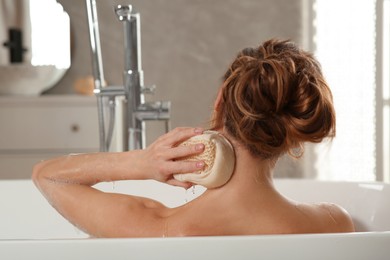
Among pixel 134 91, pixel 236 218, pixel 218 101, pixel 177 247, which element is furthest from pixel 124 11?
pixel 177 247

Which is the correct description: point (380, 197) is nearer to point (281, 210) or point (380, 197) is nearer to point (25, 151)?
point (281, 210)

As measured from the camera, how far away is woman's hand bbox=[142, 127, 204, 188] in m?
1.42

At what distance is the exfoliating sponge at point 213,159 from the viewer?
4.57 ft

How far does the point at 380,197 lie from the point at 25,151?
1920 millimetres

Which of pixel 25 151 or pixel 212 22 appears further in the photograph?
pixel 212 22

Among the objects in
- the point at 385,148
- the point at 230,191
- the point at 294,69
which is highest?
the point at 294,69

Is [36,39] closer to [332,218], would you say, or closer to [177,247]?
[332,218]

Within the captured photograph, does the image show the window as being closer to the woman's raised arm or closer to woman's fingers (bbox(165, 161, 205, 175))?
the woman's raised arm

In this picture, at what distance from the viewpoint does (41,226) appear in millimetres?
2344

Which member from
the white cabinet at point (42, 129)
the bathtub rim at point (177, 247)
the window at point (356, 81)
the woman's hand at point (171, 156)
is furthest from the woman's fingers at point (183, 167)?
the window at point (356, 81)

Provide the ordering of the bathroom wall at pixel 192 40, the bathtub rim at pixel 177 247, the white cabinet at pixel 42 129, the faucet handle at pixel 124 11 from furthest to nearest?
1. the bathroom wall at pixel 192 40
2. the white cabinet at pixel 42 129
3. the faucet handle at pixel 124 11
4. the bathtub rim at pixel 177 247

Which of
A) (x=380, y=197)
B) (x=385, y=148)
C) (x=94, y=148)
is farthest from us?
(x=385, y=148)

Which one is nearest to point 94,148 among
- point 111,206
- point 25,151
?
point 25,151

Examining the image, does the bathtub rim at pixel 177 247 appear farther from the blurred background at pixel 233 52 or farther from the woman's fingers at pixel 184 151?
the blurred background at pixel 233 52
